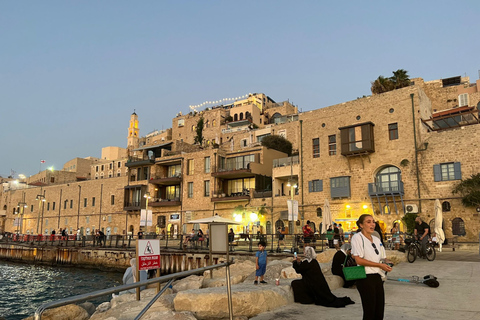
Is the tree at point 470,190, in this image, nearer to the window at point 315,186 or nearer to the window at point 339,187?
the window at point 339,187

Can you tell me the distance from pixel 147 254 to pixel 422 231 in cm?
1090

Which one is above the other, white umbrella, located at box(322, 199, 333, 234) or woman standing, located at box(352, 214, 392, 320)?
white umbrella, located at box(322, 199, 333, 234)

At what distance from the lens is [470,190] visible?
84.9 feet

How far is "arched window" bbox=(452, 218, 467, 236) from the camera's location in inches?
1033

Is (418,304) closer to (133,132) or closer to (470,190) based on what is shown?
(470,190)

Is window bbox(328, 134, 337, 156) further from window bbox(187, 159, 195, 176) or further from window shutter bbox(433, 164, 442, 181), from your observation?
window bbox(187, 159, 195, 176)

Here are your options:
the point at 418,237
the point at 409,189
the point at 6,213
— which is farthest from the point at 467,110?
the point at 6,213

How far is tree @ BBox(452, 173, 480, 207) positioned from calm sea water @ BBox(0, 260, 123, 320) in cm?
2292

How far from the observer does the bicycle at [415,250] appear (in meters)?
15.2

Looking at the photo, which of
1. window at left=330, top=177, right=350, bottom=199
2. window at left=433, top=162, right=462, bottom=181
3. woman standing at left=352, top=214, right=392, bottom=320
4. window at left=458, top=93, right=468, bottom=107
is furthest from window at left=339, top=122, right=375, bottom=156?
woman standing at left=352, top=214, right=392, bottom=320

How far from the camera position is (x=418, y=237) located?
51.1 ft

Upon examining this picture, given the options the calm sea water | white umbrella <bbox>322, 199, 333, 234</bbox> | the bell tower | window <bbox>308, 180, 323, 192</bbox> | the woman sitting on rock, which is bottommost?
the calm sea water

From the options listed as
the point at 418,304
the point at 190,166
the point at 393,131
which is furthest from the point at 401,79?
the point at 418,304

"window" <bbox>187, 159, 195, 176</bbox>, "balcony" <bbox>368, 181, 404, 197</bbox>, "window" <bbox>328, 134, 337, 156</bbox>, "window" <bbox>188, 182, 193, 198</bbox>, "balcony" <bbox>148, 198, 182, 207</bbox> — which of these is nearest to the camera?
"balcony" <bbox>368, 181, 404, 197</bbox>
